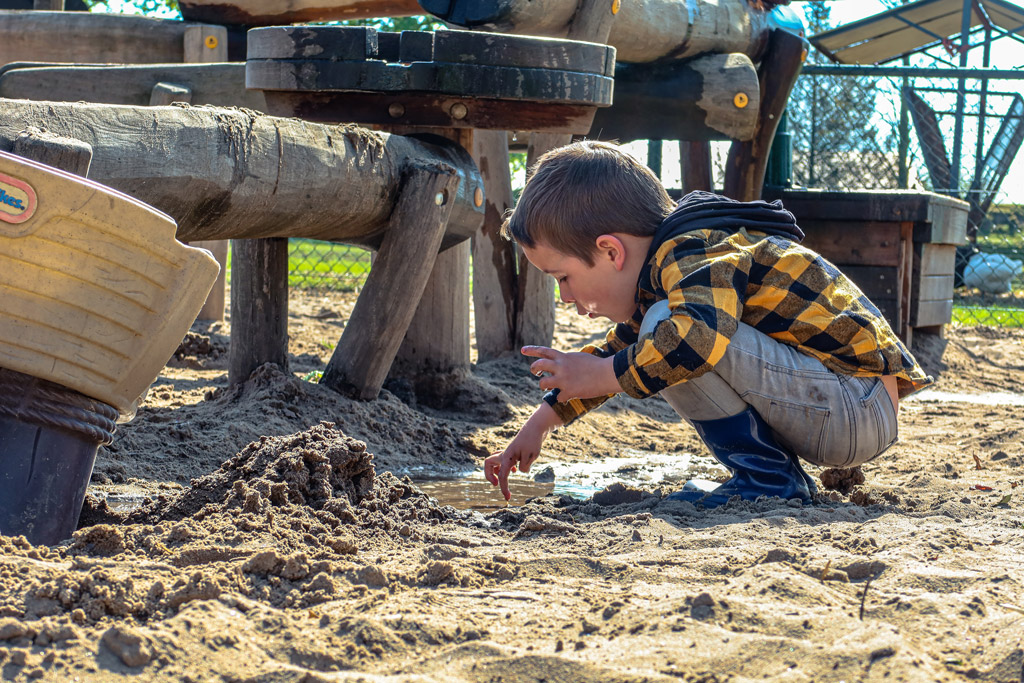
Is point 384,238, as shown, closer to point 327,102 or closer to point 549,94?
point 327,102

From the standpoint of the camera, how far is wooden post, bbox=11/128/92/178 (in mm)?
2006

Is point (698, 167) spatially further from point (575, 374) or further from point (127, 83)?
point (575, 374)

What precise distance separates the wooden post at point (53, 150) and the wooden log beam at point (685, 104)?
392 cm

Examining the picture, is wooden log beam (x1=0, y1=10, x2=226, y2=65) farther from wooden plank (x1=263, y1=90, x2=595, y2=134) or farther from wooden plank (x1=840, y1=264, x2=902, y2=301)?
wooden plank (x1=840, y1=264, x2=902, y2=301)

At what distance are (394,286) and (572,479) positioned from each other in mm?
960

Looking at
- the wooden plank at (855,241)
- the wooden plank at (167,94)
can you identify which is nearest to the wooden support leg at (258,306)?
the wooden plank at (167,94)

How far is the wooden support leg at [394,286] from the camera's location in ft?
12.0

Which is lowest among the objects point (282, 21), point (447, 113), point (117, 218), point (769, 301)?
point (769, 301)

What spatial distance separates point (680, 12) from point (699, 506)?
3.97m

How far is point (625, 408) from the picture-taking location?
4664 millimetres

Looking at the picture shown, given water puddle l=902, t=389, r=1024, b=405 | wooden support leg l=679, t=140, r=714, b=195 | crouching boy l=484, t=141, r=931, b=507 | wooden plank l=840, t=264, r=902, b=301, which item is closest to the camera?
crouching boy l=484, t=141, r=931, b=507

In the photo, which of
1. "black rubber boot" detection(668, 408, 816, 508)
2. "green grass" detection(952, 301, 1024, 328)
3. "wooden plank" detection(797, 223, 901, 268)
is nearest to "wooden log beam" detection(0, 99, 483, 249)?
"black rubber boot" detection(668, 408, 816, 508)

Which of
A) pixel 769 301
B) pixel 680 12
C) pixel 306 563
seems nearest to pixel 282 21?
pixel 680 12

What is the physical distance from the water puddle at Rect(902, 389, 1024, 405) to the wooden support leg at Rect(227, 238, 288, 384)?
10.6ft
